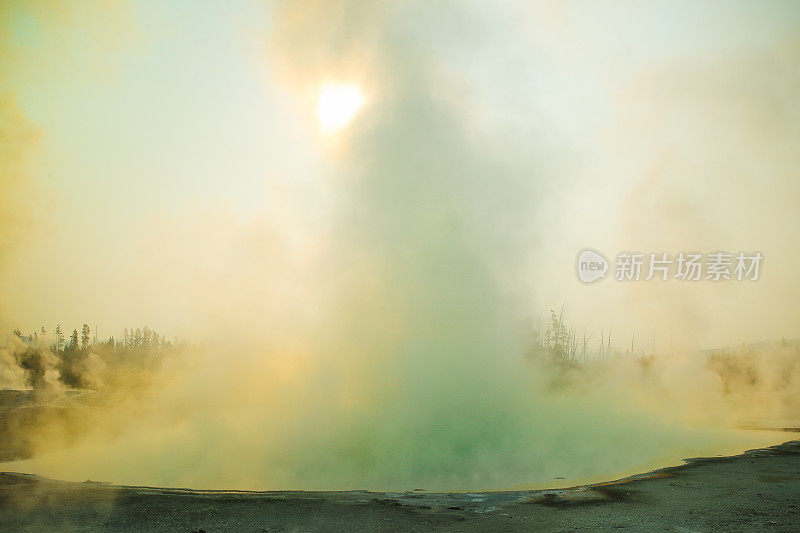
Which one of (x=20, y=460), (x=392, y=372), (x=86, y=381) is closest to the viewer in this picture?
(x=20, y=460)

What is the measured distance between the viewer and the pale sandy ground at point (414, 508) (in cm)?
873

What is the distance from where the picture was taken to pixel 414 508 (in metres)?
10.2

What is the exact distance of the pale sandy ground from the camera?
28.6ft

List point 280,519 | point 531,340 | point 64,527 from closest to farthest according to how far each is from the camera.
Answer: point 64,527 < point 280,519 < point 531,340

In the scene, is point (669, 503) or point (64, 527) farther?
point (669, 503)

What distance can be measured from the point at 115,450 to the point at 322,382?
7686 millimetres

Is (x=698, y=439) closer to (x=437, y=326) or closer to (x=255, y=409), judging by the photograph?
(x=437, y=326)

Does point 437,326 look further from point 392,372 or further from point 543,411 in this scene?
point 543,411

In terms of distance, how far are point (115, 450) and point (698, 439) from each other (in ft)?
68.9

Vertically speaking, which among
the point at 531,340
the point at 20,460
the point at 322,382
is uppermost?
the point at 531,340

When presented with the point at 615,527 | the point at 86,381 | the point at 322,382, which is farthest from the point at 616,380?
the point at 86,381

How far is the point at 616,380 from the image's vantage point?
35531 mm

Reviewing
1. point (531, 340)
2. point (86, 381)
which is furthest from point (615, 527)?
point (86, 381)

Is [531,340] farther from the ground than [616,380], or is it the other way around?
[531,340]
